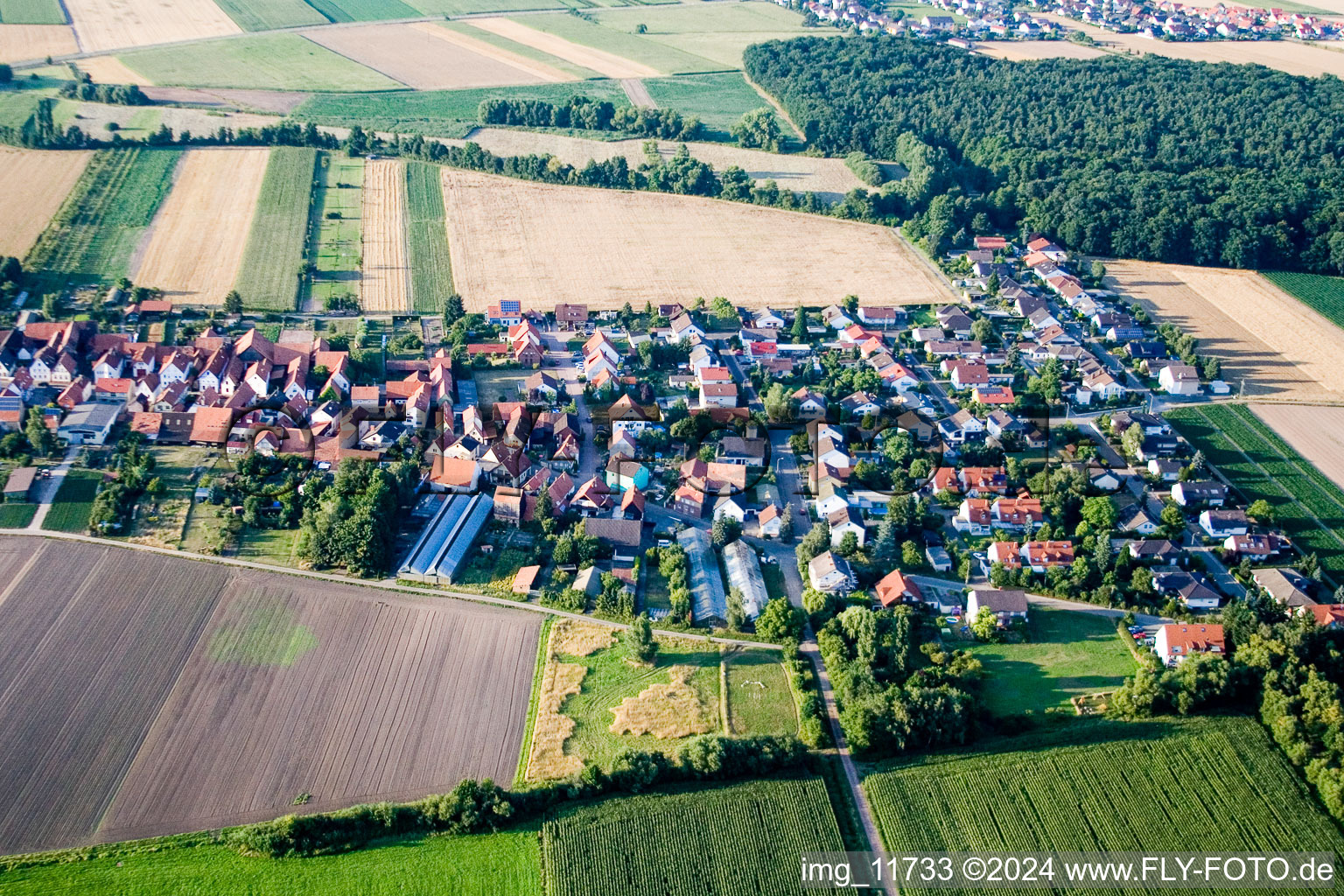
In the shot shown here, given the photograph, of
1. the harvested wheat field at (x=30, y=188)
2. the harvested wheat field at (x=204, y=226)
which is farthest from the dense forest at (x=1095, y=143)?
the harvested wheat field at (x=30, y=188)

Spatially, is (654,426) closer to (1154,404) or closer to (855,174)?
(1154,404)

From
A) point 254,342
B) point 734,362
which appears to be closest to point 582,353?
point 734,362

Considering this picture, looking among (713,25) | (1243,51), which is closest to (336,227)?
(713,25)

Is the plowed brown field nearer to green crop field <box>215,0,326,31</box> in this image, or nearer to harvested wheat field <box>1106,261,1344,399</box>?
harvested wheat field <box>1106,261,1344,399</box>

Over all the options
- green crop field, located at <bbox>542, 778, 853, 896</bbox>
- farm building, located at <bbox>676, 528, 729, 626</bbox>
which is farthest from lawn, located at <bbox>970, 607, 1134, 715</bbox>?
farm building, located at <bbox>676, 528, 729, 626</bbox>

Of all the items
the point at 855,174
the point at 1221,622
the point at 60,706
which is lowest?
the point at 60,706

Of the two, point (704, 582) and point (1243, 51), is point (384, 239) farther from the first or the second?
point (1243, 51)

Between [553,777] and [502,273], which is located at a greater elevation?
[502,273]
